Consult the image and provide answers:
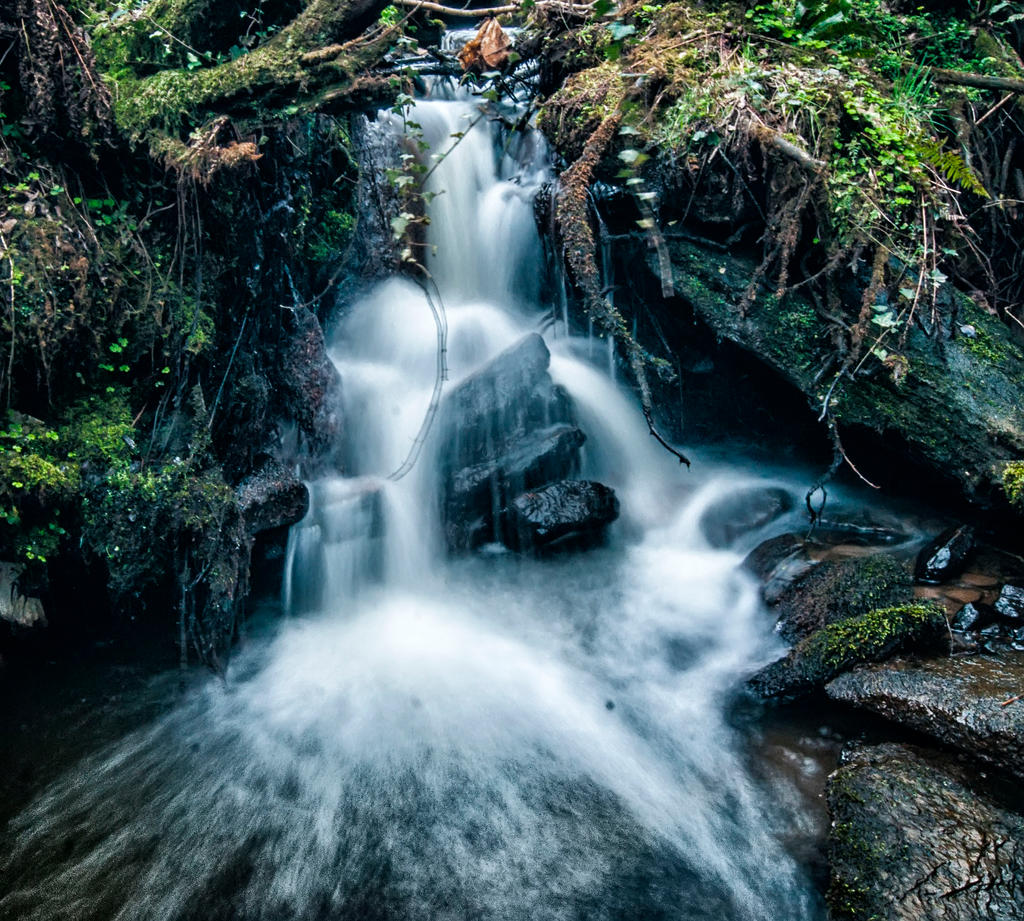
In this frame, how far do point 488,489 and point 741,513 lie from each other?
7.96ft

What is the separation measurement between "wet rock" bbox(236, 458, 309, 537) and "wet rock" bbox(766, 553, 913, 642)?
12.5 feet

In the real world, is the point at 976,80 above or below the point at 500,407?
above

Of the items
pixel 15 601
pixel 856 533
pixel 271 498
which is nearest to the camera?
pixel 15 601

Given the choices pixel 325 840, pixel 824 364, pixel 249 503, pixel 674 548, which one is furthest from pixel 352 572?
pixel 824 364

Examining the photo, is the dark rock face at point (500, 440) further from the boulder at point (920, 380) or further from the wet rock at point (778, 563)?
the wet rock at point (778, 563)

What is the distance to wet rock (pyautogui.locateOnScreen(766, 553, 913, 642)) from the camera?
416 centimetres

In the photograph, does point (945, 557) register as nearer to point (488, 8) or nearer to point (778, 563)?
point (778, 563)

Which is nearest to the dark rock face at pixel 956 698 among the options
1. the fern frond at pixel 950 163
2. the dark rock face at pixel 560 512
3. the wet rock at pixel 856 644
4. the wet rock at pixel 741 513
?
the wet rock at pixel 856 644

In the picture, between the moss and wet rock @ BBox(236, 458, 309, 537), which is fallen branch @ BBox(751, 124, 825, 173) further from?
wet rock @ BBox(236, 458, 309, 537)

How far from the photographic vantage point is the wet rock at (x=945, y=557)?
4453mm

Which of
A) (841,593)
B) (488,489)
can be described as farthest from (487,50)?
(841,593)

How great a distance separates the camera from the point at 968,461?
15.3ft

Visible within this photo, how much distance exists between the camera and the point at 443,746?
3814 millimetres

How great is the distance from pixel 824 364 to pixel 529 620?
3.09 metres
